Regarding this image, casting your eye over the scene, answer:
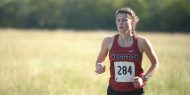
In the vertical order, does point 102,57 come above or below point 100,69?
above

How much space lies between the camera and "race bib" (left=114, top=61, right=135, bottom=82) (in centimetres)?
573

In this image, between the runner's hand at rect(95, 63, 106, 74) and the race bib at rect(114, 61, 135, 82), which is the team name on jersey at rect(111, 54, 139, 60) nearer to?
the race bib at rect(114, 61, 135, 82)

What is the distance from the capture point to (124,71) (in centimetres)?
577

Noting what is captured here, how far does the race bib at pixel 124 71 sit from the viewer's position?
5.73m

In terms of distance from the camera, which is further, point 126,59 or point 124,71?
point 124,71

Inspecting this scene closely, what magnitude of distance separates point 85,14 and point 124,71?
74.0m

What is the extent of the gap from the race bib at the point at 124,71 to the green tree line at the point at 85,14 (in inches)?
2474

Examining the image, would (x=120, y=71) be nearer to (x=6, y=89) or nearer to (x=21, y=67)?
(x=6, y=89)

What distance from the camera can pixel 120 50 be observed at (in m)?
5.63

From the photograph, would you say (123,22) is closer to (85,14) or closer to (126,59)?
(126,59)

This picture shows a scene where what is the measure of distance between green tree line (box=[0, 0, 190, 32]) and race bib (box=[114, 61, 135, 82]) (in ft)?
206

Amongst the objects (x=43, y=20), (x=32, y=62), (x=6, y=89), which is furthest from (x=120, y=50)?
(x=43, y=20)

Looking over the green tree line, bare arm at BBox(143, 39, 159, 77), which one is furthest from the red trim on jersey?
the green tree line

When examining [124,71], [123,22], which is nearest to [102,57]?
[124,71]
